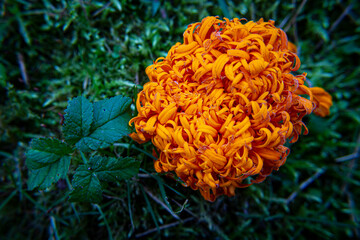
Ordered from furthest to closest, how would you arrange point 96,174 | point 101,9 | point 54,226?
point 101,9, point 54,226, point 96,174

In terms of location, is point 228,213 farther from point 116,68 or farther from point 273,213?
point 116,68

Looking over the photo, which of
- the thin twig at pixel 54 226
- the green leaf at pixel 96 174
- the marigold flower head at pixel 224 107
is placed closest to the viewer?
the marigold flower head at pixel 224 107

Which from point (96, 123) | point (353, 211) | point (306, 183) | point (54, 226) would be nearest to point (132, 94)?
point (96, 123)

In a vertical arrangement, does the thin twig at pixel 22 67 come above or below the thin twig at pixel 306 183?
above

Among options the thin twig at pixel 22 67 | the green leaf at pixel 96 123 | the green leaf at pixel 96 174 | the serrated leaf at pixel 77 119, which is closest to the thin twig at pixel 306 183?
the green leaf at pixel 96 174

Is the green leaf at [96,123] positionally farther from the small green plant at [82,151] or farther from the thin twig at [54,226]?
the thin twig at [54,226]

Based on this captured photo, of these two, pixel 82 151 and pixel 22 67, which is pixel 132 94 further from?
pixel 22 67

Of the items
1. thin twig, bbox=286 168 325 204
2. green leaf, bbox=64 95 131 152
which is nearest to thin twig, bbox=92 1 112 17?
green leaf, bbox=64 95 131 152
